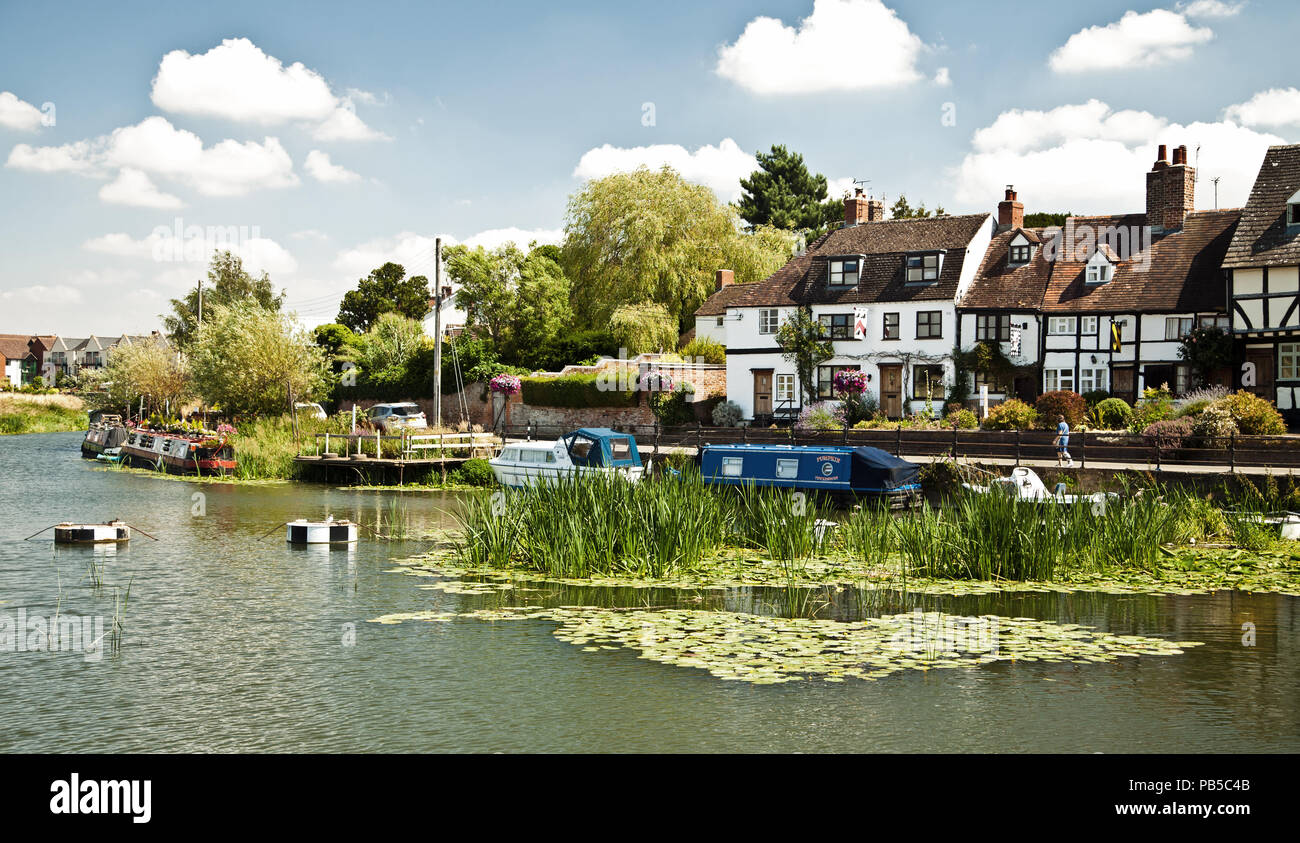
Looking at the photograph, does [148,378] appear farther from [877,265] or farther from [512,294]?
[877,265]

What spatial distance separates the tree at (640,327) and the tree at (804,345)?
30.4 ft

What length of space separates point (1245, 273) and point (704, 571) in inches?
1342

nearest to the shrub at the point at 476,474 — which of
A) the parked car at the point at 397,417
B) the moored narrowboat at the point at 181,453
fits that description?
the parked car at the point at 397,417

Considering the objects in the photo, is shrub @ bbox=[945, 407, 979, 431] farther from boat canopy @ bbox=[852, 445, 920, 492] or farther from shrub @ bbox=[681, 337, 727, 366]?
shrub @ bbox=[681, 337, 727, 366]

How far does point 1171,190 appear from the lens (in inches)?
1927

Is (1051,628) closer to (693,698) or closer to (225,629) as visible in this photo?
(693,698)

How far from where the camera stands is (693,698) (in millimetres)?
11930

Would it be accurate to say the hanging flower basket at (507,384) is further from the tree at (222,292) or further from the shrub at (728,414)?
the tree at (222,292)

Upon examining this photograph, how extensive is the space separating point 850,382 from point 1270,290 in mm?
17108

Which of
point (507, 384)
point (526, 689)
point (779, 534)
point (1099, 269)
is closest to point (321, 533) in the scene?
point (779, 534)

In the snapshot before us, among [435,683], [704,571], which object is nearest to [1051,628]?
[704,571]

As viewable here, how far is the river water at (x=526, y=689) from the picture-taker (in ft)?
34.7

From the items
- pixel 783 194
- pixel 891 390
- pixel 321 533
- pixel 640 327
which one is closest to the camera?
pixel 321 533

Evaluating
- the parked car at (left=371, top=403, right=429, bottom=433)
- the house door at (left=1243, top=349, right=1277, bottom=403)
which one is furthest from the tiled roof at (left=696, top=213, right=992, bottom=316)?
the parked car at (left=371, top=403, right=429, bottom=433)
